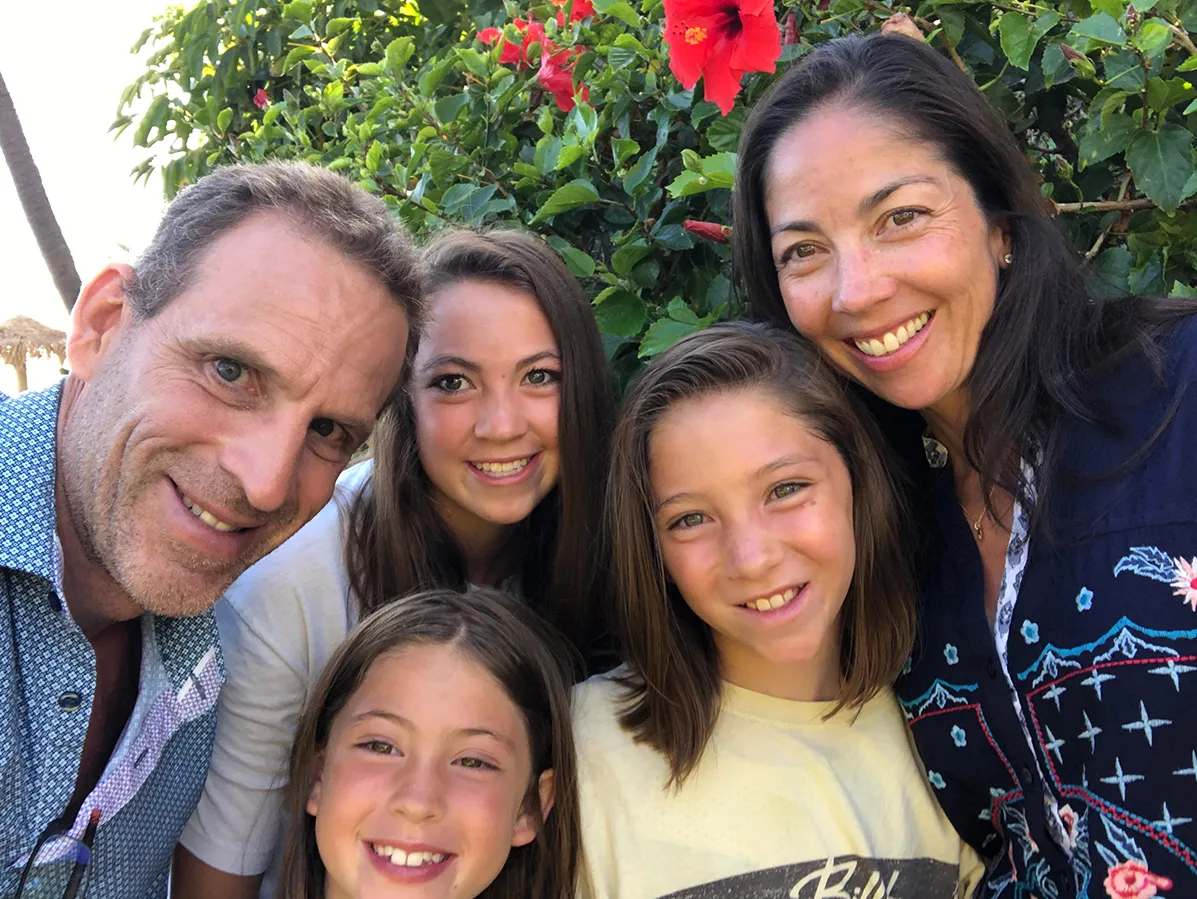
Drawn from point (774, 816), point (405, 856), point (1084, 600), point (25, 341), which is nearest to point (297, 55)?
point (405, 856)

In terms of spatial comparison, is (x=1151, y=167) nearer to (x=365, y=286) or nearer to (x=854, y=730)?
(x=854, y=730)

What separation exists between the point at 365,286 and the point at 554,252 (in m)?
0.60

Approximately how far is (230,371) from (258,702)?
72 cm

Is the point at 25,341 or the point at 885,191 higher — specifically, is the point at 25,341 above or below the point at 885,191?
below

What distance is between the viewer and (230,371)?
1.60 meters

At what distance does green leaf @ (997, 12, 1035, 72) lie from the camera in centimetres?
174

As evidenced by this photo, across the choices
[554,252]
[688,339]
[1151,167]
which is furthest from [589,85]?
[1151,167]

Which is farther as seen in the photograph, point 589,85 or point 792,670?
point 589,85

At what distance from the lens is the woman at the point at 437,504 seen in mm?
1975

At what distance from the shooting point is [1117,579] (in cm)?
151

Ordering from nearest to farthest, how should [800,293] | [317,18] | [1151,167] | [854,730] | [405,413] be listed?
[1151,167], [800,293], [854,730], [405,413], [317,18]

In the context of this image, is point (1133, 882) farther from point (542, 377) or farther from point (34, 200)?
point (34, 200)

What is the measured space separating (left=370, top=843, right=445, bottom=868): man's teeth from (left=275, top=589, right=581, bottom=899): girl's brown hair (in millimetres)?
217

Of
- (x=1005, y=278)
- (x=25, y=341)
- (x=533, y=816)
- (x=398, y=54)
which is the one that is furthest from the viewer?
(x=25, y=341)
